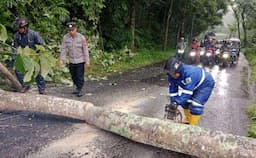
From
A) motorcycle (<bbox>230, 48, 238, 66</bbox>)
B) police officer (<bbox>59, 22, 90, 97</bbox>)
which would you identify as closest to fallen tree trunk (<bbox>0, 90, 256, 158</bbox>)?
police officer (<bbox>59, 22, 90, 97</bbox>)

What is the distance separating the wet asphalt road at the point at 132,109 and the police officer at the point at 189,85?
0.89 metres

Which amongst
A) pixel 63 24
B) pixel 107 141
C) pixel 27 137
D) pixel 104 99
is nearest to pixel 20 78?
pixel 104 99

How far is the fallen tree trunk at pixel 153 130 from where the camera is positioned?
4.34 meters

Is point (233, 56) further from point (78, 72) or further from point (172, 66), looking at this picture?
point (172, 66)

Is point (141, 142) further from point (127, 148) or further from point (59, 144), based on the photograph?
point (59, 144)

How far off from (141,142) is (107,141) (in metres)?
0.56

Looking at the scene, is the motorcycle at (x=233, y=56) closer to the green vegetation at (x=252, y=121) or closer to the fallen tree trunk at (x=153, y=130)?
the green vegetation at (x=252, y=121)

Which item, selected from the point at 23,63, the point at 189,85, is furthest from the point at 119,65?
the point at 23,63

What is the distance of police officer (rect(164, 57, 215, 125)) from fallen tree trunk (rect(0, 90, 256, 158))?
71 centimetres

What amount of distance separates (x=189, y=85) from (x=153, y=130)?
0.96 meters

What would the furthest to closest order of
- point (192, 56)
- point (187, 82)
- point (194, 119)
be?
point (192, 56), point (194, 119), point (187, 82)

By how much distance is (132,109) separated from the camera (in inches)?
299

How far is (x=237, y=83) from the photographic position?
1303 cm

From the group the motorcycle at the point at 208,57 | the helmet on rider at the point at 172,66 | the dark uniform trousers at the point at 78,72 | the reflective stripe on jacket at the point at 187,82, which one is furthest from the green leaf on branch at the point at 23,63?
the motorcycle at the point at 208,57
